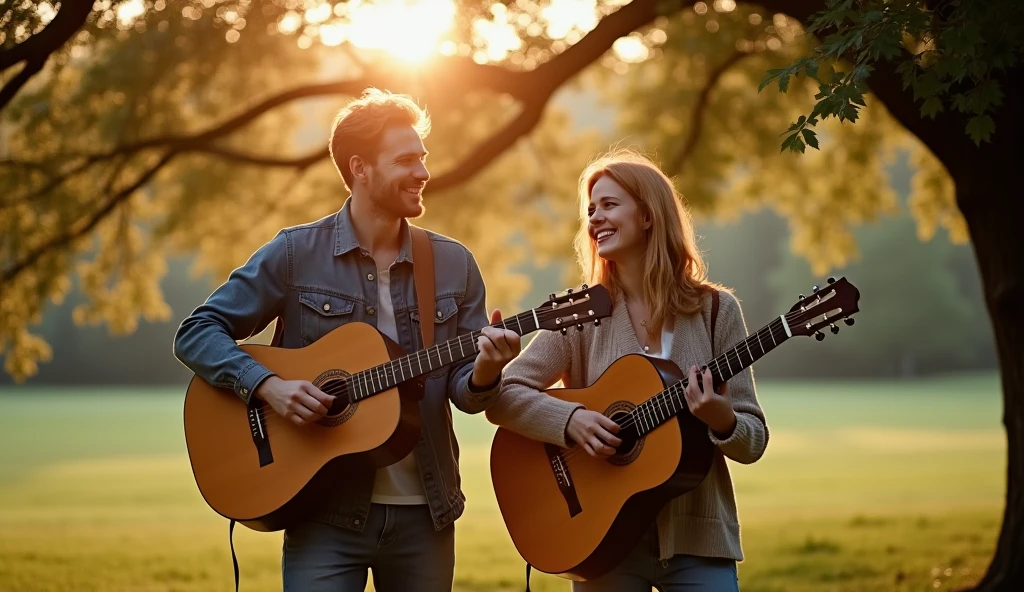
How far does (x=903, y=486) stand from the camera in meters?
16.1

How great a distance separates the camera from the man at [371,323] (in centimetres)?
331

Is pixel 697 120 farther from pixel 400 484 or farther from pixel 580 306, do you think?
pixel 400 484

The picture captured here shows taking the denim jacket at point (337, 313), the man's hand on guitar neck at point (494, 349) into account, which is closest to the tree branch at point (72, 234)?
the denim jacket at point (337, 313)

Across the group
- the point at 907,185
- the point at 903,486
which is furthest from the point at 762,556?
the point at 907,185

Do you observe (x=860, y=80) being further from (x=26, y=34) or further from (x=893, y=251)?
(x=893, y=251)

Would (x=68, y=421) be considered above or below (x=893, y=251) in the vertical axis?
below

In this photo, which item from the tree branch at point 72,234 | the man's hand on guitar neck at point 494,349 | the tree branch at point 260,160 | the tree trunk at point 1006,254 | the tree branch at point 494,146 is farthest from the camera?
the tree branch at point 72,234

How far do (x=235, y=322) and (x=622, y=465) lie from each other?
1.38 metres

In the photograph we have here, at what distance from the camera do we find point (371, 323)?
3.58 metres

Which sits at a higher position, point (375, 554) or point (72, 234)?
point (72, 234)

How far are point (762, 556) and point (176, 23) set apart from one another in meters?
6.49

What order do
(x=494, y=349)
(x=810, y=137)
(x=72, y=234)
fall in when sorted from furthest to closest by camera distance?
(x=72, y=234), (x=810, y=137), (x=494, y=349)

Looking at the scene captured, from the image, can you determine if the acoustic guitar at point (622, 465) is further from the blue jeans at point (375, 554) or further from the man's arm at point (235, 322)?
the man's arm at point (235, 322)

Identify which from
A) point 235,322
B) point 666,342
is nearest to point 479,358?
point 666,342
